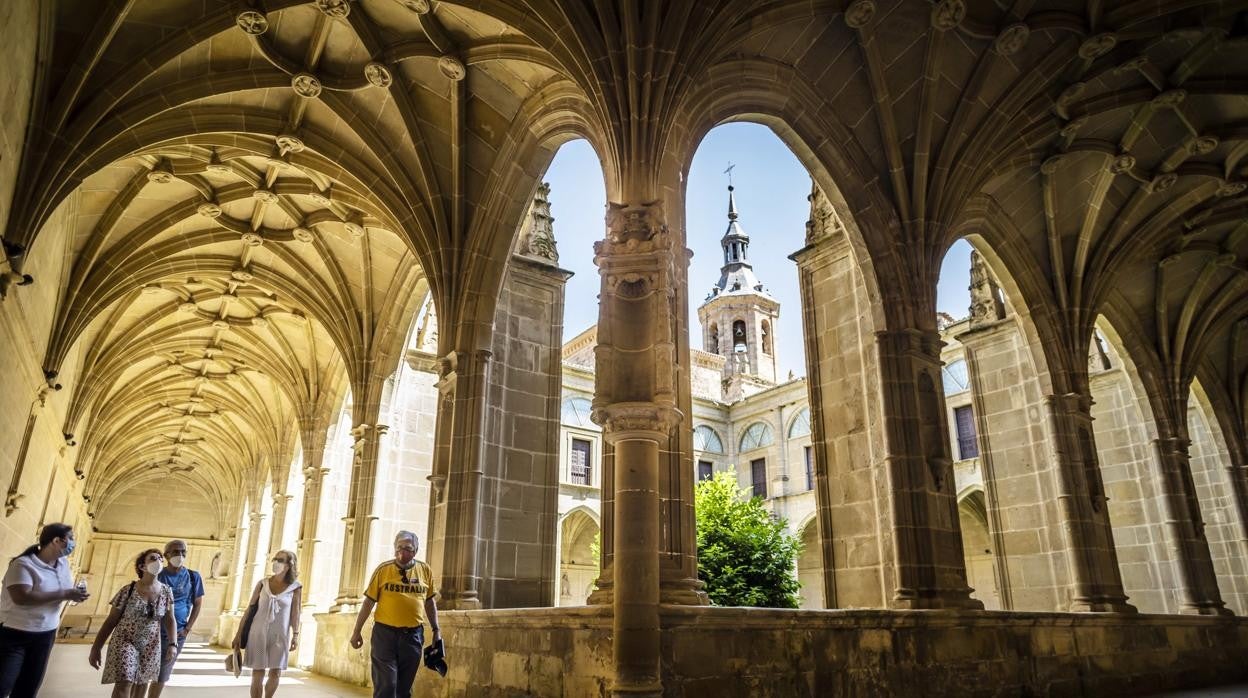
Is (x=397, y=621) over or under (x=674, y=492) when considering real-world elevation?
under

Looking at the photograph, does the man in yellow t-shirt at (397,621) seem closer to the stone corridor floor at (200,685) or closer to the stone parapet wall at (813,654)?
the stone parapet wall at (813,654)

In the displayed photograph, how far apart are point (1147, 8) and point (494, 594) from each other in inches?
396

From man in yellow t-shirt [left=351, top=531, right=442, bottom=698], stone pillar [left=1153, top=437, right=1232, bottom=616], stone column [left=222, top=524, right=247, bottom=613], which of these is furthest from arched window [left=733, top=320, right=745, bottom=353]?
man in yellow t-shirt [left=351, top=531, right=442, bottom=698]

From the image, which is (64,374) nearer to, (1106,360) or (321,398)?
(321,398)

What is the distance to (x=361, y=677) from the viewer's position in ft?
34.2

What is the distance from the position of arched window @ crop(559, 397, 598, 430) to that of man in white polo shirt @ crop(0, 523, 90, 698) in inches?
924

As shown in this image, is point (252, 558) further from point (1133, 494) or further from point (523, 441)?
point (1133, 494)

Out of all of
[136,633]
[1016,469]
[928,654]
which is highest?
[1016,469]

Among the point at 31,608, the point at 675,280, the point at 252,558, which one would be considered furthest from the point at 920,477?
the point at 252,558

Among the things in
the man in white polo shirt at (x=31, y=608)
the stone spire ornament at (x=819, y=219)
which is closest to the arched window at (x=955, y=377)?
the stone spire ornament at (x=819, y=219)

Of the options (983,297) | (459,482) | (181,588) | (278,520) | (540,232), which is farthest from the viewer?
(278,520)

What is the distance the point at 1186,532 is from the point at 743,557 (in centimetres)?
746

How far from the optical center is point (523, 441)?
33.1 feet

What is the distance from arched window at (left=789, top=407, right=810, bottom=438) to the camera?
29859mm
